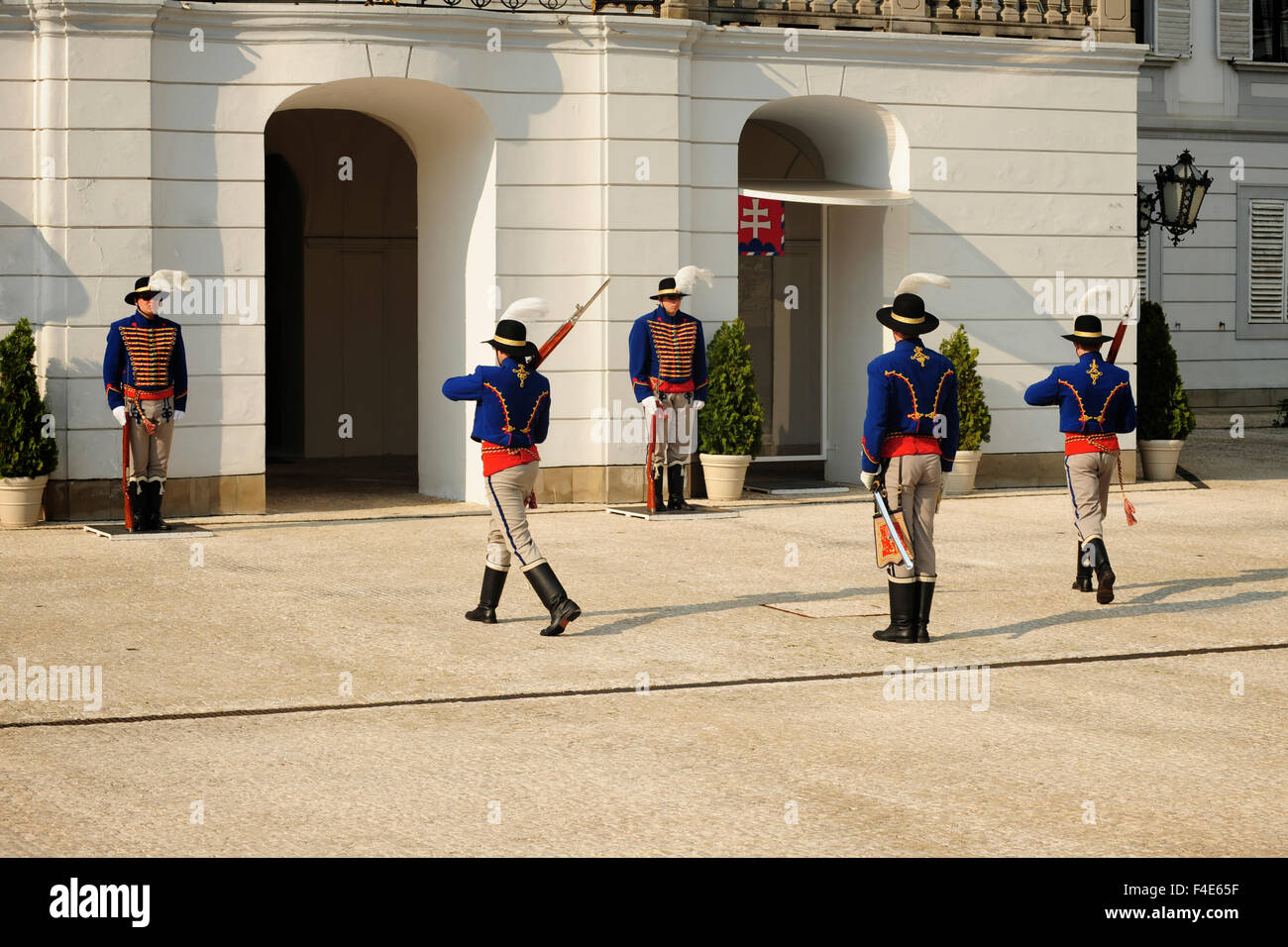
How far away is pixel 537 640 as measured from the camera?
918 centimetres

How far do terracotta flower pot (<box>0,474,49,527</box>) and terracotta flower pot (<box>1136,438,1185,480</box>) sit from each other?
34.8 ft

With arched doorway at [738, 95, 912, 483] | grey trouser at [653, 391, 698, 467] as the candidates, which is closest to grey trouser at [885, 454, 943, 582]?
grey trouser at [653, 391, 698, 467]

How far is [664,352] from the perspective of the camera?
14.8 m

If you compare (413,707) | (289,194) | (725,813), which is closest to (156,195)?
(289,194)

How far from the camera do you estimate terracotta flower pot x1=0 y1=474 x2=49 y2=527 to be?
541 inches

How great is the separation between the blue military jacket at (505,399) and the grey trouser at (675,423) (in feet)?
16.7

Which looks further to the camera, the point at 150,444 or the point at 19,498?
the point at 19,498

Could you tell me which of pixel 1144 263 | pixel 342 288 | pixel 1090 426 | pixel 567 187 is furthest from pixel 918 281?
pixel 1144 263

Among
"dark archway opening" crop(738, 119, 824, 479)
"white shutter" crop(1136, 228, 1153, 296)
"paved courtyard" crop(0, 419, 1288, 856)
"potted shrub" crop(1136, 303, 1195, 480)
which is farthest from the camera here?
"white shutter" crop(1136, 228, 1153, 296)

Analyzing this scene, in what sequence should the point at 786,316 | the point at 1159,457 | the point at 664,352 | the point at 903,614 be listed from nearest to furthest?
1. the point at 903,614
2. the point at 664,352
3. the point at 1159,457
4. the point at 786,316

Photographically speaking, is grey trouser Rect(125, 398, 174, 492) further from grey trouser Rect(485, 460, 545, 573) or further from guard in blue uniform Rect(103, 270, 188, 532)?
grey trouser Rect(485, 460, 545, 573)

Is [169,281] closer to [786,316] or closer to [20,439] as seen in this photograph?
[20,439]

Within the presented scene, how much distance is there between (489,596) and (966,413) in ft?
26.6
